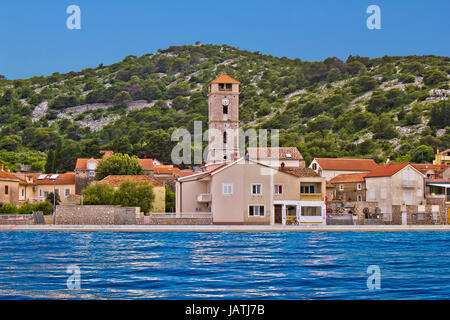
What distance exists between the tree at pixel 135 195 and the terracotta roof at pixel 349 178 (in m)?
22.0

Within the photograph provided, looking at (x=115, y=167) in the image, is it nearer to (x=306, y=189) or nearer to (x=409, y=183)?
(x=306, y=189)

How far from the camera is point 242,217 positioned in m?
51.1

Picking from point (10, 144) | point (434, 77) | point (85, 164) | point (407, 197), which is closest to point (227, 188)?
point (407, 197)

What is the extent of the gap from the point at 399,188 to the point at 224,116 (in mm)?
27589

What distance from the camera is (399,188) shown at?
190 feet

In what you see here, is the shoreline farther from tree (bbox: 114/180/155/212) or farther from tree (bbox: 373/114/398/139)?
tree (bbox: 373/114/398/139)

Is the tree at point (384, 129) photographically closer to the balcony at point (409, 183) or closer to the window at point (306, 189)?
the balcony at point (409, 183)

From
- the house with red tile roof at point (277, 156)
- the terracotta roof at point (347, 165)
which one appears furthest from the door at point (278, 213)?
the terracotta roof at point (347, 165)

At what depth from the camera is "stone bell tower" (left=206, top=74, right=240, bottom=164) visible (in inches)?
3046

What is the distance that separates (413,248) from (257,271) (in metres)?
14.0

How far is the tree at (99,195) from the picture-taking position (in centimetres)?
5369

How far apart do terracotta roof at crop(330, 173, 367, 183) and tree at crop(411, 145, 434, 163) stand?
30571mm
